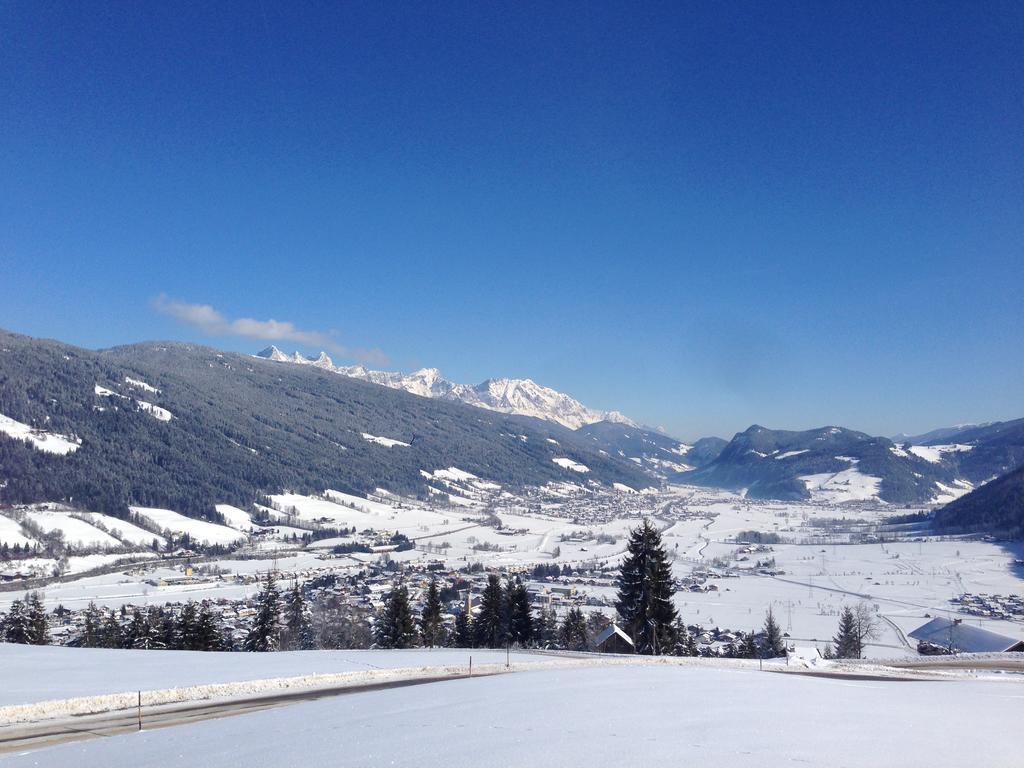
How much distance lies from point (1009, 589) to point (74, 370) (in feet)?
721

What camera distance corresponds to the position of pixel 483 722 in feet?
28.4

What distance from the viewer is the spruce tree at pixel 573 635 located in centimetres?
3311

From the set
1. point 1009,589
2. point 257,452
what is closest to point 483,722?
point 1009,589

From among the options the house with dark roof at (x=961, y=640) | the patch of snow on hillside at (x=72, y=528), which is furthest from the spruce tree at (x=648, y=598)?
the patch of snow on hillside at (x=72, y=528)

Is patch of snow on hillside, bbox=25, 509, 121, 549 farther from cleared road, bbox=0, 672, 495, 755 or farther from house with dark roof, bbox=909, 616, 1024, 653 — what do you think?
house with dark roof, bbox=909, 616, 1024, 653

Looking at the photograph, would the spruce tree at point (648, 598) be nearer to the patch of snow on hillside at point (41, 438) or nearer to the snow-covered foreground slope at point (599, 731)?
the snow-covered foreground slope at point (599, 731)

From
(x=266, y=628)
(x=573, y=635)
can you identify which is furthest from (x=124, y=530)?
(x=573, y=635)

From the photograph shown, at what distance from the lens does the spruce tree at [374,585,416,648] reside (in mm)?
30734

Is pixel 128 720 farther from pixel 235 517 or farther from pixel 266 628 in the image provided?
pixel 235 517

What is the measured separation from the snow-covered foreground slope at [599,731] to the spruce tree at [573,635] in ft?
72.7

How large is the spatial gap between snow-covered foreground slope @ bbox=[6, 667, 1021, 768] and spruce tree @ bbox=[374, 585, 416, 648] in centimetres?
1951

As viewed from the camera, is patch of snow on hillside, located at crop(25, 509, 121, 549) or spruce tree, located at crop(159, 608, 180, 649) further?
patch of snow on hillside, located at crop(25, 509, 121, 549)

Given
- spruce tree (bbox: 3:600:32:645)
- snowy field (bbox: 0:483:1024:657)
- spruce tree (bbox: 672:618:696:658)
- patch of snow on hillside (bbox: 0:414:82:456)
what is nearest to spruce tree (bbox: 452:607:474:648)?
spruce tree (bbox: 672:618:696:658)

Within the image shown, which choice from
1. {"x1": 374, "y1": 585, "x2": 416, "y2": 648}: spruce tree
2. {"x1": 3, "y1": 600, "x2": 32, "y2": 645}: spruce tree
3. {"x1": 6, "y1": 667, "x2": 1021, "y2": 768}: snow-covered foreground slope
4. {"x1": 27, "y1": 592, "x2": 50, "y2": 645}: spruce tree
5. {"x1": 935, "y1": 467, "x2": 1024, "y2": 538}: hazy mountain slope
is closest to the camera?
{"x1": 6, "y1": 667, "x2": 1021, "y2": 768}: snow-covered foreground slope
